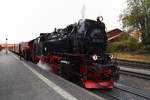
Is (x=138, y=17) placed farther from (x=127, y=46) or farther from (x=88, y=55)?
(x=88, y=55)

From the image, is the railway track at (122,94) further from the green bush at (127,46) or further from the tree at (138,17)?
the green bush at (127,46)

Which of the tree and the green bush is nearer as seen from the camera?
the tree

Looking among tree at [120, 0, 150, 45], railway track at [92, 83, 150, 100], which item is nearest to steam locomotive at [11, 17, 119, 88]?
railway track at [92, 83, 150, 100]

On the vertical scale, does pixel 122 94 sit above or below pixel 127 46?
below

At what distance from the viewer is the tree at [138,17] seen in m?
30.7

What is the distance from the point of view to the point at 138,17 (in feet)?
106

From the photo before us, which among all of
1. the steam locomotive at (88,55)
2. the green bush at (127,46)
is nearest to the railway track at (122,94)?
the steam locomotive at (88,55)

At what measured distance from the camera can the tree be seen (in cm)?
3070

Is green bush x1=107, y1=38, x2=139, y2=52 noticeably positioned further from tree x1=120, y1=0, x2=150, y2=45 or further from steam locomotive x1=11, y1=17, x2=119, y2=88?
steam locomotive x1=11, y1=17, x2=119, y2=88

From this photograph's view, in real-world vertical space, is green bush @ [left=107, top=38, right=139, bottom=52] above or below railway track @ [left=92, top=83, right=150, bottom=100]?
above

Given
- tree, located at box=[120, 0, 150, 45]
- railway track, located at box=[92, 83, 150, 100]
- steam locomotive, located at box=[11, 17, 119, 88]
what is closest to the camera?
railway track, located at box=[92, 83, 150, 100]

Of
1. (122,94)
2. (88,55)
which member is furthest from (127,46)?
(122,94)

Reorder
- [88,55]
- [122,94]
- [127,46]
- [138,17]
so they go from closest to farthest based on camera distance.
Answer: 1. [122,94]
2. [88,55]
3. [138,17]
4. [127,46]

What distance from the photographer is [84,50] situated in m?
8.62
